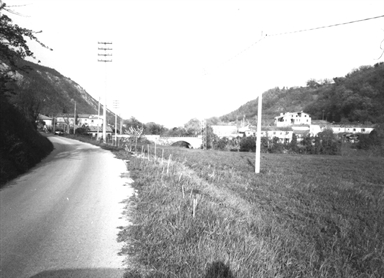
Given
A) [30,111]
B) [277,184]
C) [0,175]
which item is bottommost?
[277,184]

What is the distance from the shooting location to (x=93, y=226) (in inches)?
199

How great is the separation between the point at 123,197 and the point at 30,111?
3805 centimetres

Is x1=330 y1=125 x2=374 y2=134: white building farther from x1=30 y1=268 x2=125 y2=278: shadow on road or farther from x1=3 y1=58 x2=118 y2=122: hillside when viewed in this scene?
x1=30 y1=268 x2=125 y2=278: shadow on road

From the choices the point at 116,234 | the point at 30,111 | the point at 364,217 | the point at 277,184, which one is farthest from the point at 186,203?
the point at 30,111

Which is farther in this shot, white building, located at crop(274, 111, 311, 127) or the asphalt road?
white building, located at crop(274, 111, 311, 127)

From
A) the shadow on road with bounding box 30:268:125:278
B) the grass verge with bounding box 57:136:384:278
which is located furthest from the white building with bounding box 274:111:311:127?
the shadow on road with bounding box 30:268:125:278

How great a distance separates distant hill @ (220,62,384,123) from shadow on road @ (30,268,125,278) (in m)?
63.5

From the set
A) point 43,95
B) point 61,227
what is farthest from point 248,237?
point 43,95

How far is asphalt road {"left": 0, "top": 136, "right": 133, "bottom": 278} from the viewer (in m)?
3.62

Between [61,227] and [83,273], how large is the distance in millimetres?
1830

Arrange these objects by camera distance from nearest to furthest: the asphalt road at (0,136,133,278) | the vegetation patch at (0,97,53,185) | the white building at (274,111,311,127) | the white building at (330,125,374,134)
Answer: the asphalt road at (0,136,133,278)
the vegetation patch at (0,97,53,185)
the white building at (330,125,374,134)
the white building at (274,111,311,127)

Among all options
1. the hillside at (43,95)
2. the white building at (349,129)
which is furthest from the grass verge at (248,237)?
the white building at (349,129)

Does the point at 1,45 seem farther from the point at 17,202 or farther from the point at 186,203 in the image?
the point at 186,203

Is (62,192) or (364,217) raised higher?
(62,192)
